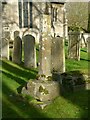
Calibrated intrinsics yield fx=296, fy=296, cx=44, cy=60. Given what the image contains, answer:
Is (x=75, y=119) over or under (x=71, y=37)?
under

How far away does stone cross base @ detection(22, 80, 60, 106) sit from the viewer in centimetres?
848

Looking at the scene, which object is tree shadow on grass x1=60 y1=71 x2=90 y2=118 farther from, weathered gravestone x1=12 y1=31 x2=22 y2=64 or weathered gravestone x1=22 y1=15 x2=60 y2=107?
weathered gravestone x1=12 y1=31 x2=22 y2=64

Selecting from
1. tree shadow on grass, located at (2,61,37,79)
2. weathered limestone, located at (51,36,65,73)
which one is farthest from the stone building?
weathered limestone, located at (51,36,65,73)

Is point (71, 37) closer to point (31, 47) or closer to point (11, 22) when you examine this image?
point (31, 47)

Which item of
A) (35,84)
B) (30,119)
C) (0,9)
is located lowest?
(30,119)

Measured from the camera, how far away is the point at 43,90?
8.53 metres

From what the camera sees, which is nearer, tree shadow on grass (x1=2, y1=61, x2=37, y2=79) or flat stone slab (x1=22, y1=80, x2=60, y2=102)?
flat stone slab (x1=22, y1=80, x2=60, y2=102)

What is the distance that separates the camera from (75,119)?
7.34 meters

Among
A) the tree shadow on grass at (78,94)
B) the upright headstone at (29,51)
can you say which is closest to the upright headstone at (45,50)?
the tree shadow on grass at (78,94)

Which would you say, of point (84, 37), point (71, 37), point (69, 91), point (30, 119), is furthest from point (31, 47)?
point (84, 37)

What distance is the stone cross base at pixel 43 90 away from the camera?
8.48 metres

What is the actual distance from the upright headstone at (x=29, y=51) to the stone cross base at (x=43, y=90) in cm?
489

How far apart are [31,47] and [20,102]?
213 inches

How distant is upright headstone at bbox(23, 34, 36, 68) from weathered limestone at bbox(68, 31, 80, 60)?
3366 mm
